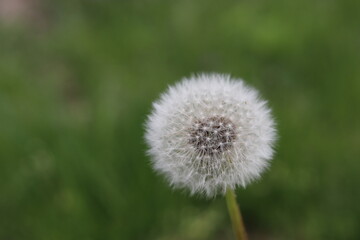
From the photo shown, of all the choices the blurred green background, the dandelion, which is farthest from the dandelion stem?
the blurred green background

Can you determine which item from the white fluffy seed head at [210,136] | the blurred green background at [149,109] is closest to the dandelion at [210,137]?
the white fluffy seed head at [210,136]

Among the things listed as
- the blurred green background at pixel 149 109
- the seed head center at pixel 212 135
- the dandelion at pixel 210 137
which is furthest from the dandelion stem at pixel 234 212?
the blurred green background at pixel 149 109

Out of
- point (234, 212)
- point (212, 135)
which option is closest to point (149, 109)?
point (212, 135)

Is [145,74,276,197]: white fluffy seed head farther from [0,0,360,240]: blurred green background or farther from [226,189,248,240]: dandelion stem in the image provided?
[0,0,360,240]: blurred green background

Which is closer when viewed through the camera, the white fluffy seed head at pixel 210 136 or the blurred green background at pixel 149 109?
the white fluffy seed head at pixel 210 136

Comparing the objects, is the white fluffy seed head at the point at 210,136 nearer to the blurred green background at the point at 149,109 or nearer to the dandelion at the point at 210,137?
the dandelion at the point at 210,137

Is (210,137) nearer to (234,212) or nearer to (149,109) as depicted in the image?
(234,212)

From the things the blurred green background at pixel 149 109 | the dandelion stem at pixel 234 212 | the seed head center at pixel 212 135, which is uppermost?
the blurred green background at pixel 149 109

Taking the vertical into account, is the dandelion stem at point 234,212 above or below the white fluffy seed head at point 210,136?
below
